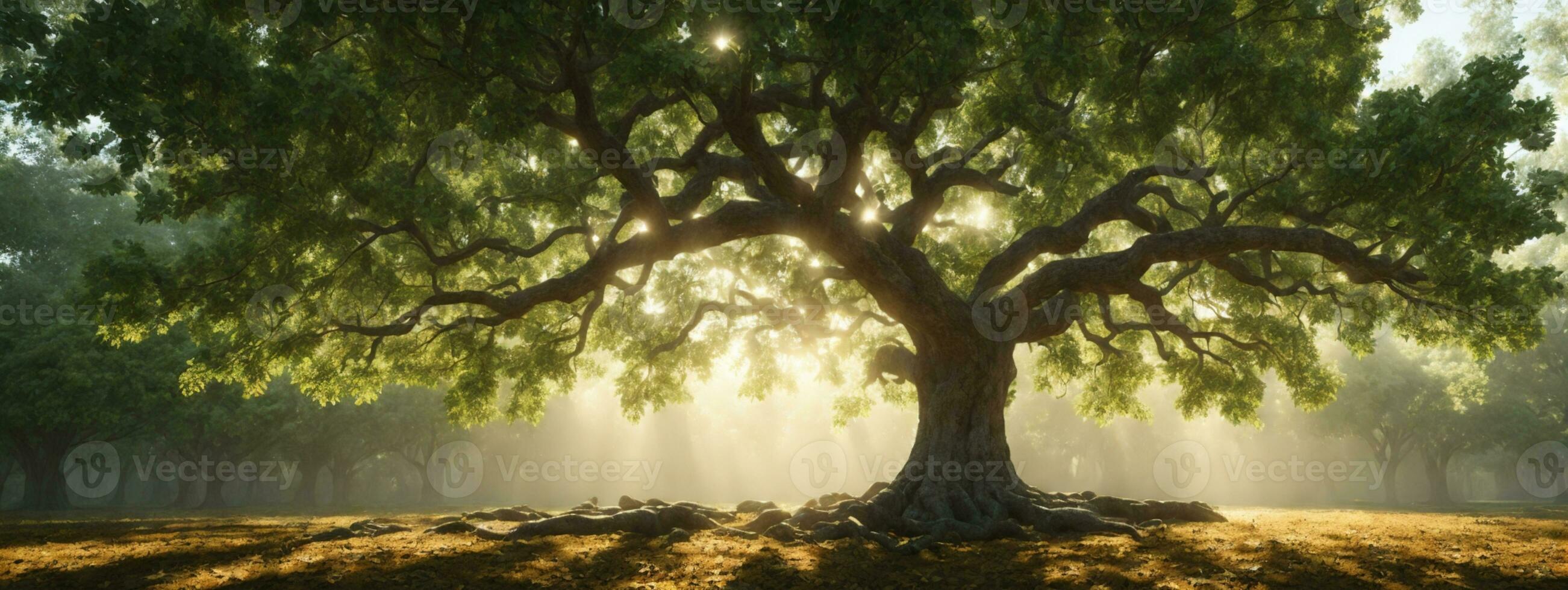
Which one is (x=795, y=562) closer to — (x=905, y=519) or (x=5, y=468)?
(x=905, y=519)

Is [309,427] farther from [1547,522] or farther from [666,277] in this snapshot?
[1547,522]

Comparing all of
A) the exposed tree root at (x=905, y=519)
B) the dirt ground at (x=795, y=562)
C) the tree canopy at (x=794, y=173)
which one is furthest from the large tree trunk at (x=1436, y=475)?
the exposed tree root at (x=905, y=519)

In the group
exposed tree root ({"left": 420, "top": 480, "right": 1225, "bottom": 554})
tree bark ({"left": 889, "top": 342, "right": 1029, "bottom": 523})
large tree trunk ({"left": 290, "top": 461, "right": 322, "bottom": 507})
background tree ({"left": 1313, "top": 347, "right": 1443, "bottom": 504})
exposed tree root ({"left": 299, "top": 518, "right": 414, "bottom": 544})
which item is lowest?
large tree trunk ({"left": 290, "top": 461, "right": 322, "bottom": 507})

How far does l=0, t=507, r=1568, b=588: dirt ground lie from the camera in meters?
8.74

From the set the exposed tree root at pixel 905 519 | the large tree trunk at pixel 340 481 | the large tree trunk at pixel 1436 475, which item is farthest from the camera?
the large tree trunk at pixel 1436 475

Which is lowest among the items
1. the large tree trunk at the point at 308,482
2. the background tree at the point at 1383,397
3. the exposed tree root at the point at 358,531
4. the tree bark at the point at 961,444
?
the large tree trunk at the point at 308,482

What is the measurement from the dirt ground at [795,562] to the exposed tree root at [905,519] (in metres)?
0.44

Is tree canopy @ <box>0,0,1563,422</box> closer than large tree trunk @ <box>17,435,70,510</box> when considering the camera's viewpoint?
Yes

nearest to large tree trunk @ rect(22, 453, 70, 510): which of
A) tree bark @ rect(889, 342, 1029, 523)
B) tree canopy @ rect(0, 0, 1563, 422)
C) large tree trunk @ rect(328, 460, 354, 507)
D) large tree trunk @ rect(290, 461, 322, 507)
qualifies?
large tree trunk @ rect(290, 461, 322, 507)

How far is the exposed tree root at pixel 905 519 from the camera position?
41.2ft

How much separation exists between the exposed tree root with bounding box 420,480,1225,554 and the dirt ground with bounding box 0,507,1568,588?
1.44 feet

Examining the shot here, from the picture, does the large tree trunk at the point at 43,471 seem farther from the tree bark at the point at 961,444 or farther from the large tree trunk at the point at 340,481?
the tree bark at the point at 961,444

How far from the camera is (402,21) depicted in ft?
32.8

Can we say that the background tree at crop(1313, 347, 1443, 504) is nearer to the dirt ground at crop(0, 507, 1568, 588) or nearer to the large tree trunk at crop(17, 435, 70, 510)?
the dirt ground at crop(0, 507, 1568, 588)
